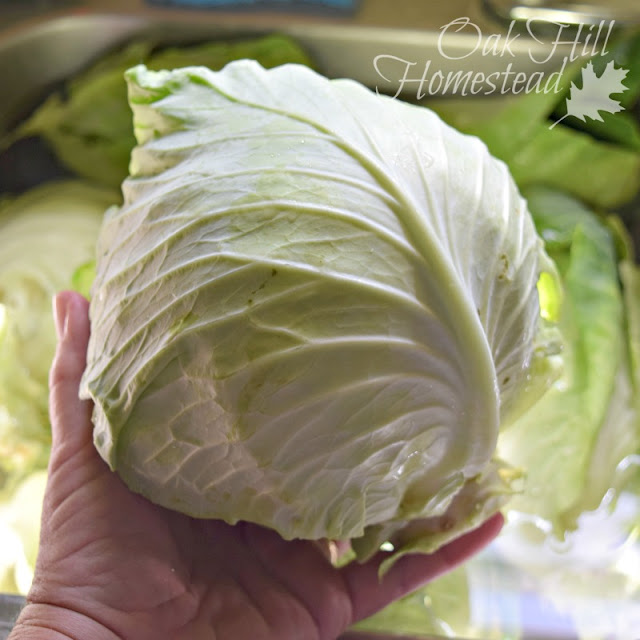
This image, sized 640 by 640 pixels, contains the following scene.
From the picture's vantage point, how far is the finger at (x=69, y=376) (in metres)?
1.15

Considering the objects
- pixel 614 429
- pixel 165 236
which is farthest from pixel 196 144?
pixel 614 429

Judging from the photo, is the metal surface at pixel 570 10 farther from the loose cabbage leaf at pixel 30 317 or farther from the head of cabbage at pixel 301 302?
the loose cabbage leaf at pixel 30 317

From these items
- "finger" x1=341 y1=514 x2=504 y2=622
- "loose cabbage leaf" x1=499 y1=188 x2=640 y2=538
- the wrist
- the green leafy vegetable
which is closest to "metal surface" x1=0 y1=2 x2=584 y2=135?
the green leafy vegetable

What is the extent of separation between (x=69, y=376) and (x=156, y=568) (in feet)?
1.19

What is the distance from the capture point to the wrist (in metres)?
0.97

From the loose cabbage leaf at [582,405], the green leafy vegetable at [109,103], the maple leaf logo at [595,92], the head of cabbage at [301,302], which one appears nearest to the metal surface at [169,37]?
the green leafy vegetable at [109,103]

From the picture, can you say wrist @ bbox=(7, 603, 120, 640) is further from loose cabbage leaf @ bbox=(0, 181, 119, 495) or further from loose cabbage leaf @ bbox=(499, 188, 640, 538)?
loose cabbage leaf @ bbox=(499, 188, 640, 538)

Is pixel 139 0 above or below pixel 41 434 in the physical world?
above

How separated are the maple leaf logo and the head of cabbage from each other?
51 centimetres

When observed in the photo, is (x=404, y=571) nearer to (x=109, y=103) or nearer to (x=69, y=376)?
(x=69, y=376)

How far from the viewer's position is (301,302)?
84cm

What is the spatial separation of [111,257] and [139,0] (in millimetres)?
1153

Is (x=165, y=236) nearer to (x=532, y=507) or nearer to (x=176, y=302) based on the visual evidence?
(x=176, y=302)

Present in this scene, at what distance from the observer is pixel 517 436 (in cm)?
152
